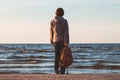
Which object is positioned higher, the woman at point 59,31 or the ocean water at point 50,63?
the woman at point 59,31

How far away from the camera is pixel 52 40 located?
1235 cm

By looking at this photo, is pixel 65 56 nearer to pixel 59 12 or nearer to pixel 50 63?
pixel 59 12

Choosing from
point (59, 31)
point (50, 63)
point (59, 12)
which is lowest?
point (50, 63)

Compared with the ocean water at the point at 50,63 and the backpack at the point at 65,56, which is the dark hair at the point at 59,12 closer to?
the backpack at the point at 65,56

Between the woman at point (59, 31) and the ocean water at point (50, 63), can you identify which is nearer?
the woman at point (59, 31)

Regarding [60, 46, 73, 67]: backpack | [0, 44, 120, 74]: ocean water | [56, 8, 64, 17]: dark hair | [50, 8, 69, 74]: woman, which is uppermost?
[56, 8, 64, 17]: dark hair

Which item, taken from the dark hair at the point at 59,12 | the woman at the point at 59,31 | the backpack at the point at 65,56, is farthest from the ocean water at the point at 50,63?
the dark hair at the point at 59,12

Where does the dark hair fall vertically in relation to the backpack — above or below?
above

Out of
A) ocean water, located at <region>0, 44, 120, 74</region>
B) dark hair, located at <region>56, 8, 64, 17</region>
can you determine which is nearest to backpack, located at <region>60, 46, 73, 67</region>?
dark hair, located at <region>56, 8, 64, 17</region>

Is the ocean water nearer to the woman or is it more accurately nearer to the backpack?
the backpack

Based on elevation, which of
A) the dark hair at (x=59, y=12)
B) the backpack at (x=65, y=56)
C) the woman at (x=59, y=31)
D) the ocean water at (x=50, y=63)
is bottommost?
the ocean water at (x=50, y=63)

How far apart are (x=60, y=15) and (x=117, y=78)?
2.63 meters

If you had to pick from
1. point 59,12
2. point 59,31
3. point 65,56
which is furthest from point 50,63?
point 59,12

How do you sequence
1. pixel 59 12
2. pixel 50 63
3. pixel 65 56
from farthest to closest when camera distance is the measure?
1. pixel 50 63
2. pixel 65 56
3. pixel 59 12
